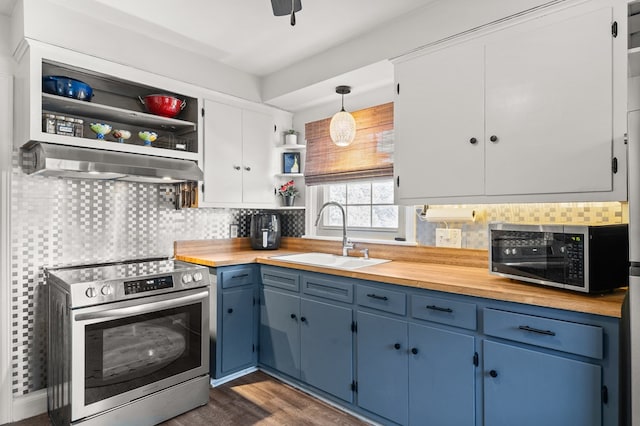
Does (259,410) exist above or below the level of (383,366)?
below

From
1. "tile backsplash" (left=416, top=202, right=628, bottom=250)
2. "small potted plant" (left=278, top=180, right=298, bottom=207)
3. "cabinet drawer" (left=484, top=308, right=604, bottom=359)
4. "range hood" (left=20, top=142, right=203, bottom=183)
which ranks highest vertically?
"range hood" (left=20, top=142, right=203, bottom=183)

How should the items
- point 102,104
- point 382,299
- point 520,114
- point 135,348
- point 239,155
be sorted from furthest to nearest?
1. point 239,155
2. point 102,104
3. point 135,348
4. point 382,299
5. point 520,114

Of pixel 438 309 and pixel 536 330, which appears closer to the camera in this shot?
pixel 536 330

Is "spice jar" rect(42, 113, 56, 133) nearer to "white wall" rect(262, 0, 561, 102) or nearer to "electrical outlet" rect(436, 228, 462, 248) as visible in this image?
"white wall" rect(262, 0, 561, 102)

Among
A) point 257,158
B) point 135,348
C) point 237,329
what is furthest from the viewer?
point 257,158

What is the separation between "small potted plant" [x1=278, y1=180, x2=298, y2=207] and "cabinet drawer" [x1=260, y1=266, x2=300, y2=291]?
85 centimetres

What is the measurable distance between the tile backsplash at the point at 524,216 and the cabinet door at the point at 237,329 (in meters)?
1.39

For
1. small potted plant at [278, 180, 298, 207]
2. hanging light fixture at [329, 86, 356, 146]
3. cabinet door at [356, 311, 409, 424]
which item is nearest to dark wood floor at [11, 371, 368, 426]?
cabinet door at [356, 311, 409, 424]

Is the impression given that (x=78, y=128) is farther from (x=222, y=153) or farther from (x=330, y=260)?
(x=330, y=260)

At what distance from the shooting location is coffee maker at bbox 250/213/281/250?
3.45 m

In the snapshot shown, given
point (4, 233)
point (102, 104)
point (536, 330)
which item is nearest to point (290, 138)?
point (102, 104)

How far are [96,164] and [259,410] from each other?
1.83 m

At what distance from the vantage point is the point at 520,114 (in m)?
1.96

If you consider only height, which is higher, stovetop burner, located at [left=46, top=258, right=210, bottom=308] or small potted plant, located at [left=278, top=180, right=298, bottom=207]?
small potted plant, located at [left=278, top=180, right=298, bottom=207]
